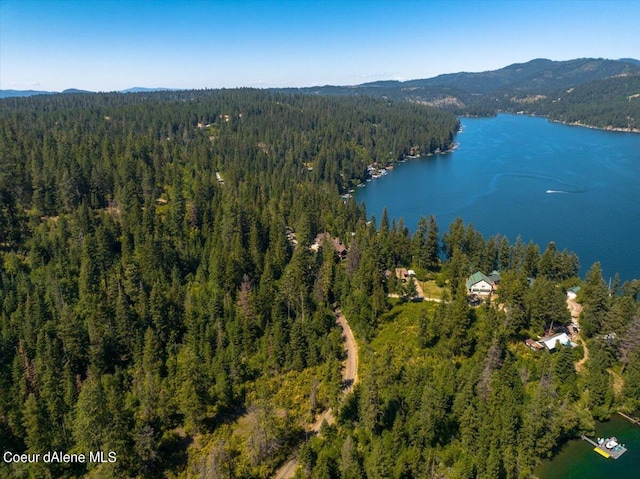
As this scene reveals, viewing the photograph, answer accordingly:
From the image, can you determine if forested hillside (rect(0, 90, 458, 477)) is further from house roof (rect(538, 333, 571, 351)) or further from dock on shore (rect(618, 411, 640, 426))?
dock on shore (rect(618, 411, 640, 426))

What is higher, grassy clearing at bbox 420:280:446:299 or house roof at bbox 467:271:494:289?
house roof at bbox 467:271:494:289

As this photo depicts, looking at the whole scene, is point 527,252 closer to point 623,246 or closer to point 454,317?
point 454,317

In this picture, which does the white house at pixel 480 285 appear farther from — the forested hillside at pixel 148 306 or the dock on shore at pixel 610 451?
the dock on shore at pixel 610 451

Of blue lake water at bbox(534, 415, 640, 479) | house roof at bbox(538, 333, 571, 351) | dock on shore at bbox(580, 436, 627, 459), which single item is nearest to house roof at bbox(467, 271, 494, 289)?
house roof at bbox(538, 333, 571, 351)

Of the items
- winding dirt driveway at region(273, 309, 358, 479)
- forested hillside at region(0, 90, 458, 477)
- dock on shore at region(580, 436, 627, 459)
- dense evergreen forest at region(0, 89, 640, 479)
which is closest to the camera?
winding dirt driveway at region(273, 309, 358, 479)

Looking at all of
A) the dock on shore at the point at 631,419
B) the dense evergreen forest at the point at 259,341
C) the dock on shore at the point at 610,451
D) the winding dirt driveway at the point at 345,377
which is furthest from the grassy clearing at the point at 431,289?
the dock on shore at the point at 610,451

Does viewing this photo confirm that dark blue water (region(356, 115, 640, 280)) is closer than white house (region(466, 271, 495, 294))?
No

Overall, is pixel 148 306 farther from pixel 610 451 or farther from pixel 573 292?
pixel 573 292
